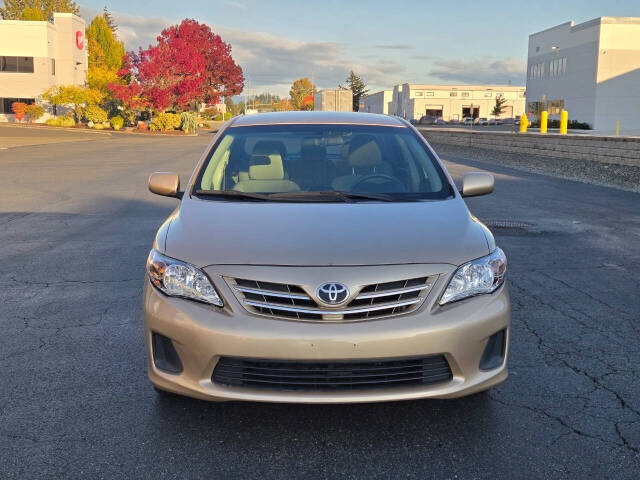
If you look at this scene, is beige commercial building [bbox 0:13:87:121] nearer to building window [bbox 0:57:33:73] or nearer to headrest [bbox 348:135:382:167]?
building window [bbox 0:57:33:73]

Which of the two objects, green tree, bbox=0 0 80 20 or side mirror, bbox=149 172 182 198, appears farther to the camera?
green tree, bbox=0 0 80 20

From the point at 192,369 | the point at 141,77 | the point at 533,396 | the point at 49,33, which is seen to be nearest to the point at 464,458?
the point at 533,396

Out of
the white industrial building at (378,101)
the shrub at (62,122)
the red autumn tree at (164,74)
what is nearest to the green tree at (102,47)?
the shrub at (62,122)

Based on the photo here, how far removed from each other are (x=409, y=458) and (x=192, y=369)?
1.10 m

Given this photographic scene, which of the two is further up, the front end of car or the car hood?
the car hood

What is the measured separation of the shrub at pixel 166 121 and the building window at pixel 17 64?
58.7 feet

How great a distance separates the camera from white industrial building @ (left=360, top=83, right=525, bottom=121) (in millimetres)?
116800

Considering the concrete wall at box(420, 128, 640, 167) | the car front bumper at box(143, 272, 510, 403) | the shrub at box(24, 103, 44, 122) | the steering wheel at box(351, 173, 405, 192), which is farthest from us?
the shrub at box(24, 103, 44, 122)

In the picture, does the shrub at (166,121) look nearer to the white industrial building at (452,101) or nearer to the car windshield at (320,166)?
the car windshield at (320,166)

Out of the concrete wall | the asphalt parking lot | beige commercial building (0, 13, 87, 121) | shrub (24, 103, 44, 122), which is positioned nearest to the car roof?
the asphalt parking lot

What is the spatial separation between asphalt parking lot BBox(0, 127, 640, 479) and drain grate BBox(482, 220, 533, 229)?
2.18 meters

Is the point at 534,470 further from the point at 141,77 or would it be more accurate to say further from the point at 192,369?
the point at 141,77

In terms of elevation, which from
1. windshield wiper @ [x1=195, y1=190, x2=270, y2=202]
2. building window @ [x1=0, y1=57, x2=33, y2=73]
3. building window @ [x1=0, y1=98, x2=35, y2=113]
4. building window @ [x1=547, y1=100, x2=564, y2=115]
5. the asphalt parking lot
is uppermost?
building window @ [x1=0, y1=57, x2=33, y2=73]

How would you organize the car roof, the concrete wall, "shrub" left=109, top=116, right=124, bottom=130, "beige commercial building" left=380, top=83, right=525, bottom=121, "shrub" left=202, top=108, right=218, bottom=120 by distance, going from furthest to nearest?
"beige commercial building" left=380, top=83, right=525, bottom=121 → "shrub" left=202, top=108, right=218, bottom=120 → "shrub" left=109, top=116, right=124, bottom=130 → the concrete wall → the car roof
